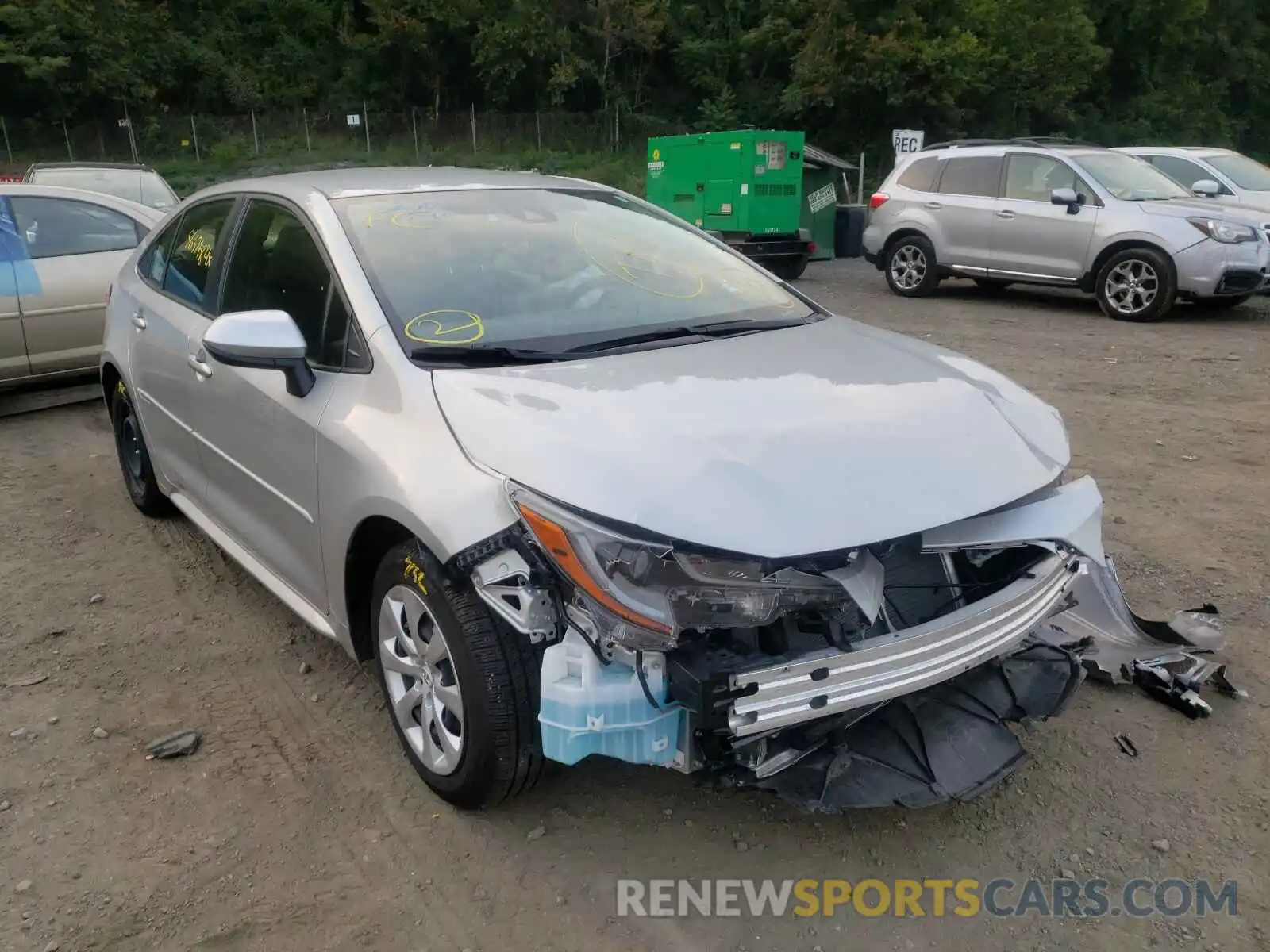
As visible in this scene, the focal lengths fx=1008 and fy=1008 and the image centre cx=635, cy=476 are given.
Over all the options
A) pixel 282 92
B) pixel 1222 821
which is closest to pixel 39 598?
pixel 1222 821

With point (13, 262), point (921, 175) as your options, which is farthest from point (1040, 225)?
point (13, 262)

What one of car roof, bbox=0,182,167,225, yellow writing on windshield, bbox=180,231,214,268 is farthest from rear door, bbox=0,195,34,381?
yellow writing on windshield, bbox=180,231,214,268

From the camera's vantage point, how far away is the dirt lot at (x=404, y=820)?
7.99ft

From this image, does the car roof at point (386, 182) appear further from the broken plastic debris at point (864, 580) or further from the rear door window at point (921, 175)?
the rear door window at point (921, 175)

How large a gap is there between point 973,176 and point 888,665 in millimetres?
10625

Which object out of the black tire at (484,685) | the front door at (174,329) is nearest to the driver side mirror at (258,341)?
the black tire at (484,685)

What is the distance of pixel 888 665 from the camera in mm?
2312

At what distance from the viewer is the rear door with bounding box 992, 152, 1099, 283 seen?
10.6 metres

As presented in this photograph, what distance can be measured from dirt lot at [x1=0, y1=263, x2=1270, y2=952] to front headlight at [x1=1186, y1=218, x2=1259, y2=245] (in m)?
6.82

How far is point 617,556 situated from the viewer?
2.26m

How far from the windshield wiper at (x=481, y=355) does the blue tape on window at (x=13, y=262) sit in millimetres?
5235

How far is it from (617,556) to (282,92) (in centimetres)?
4324

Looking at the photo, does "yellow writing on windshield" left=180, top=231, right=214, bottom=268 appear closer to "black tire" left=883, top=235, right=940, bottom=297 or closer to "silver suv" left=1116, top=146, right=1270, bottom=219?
"black tire" left=883, top=235, right=940, bottom=297

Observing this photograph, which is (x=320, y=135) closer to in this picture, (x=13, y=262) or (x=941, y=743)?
(x=13, y=262)
